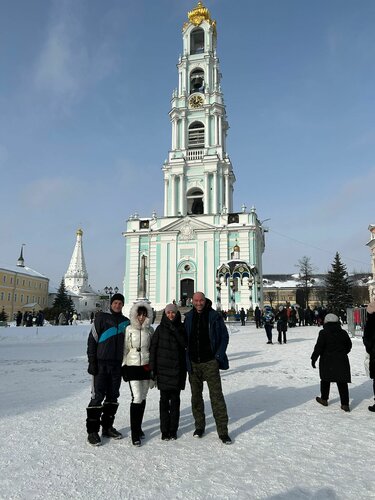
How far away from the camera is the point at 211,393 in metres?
4.58

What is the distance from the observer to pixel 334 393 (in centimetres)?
702

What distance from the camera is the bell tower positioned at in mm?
44438

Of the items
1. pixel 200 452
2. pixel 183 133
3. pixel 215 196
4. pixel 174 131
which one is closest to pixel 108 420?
pixel 200 452

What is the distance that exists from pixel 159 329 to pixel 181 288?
3713cm

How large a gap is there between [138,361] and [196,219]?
126 feet

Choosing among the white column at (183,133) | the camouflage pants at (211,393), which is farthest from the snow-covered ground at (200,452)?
the white column at (183,133)

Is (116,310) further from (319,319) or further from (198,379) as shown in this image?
(319,319)

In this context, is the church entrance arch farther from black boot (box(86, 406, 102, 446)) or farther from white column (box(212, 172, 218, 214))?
black boot (box(86, 406, 102, 446))

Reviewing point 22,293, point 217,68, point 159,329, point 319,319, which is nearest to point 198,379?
point 159,329

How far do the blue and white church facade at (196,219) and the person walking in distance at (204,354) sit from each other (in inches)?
1297

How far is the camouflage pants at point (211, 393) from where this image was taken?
14.5 ft

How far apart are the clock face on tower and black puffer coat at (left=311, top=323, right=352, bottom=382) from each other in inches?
1761

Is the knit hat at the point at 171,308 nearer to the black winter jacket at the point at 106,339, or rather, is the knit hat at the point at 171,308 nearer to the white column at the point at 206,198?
the black winter jacket at the point at 106,339

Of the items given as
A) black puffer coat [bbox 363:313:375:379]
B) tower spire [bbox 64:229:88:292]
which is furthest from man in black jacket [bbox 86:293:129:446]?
tower spire [bbox 64:229:88:292]
